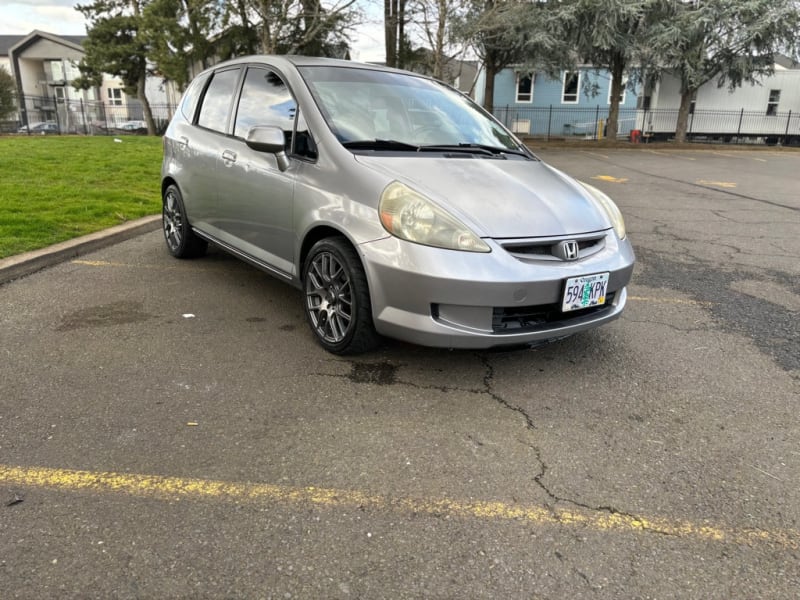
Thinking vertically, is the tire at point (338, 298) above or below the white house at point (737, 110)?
below

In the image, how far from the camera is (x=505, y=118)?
34594 mm

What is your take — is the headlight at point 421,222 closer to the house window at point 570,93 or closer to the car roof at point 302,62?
the car roof at point 302,62

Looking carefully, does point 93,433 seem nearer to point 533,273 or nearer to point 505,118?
point 533,273

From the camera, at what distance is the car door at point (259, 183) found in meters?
3.91

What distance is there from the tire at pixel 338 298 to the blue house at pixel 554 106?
106 feet

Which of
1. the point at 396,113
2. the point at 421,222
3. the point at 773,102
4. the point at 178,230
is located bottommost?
the point at 178,230

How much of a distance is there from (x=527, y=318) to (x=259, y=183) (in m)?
2.08

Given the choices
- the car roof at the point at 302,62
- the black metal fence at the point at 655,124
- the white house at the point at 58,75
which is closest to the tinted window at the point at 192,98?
the car roof at the point at 302,62

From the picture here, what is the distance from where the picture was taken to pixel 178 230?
5609 mm

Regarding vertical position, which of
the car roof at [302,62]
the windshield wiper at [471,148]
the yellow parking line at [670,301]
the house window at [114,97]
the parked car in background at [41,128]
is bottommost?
the yellow parking line at [670,301]

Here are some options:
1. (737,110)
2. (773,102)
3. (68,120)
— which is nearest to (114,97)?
(68,120)

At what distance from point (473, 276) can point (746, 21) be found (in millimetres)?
27903

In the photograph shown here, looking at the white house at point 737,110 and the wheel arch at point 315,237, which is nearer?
the wheel arch at point 315,237

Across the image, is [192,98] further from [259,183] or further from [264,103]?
[259,183]
